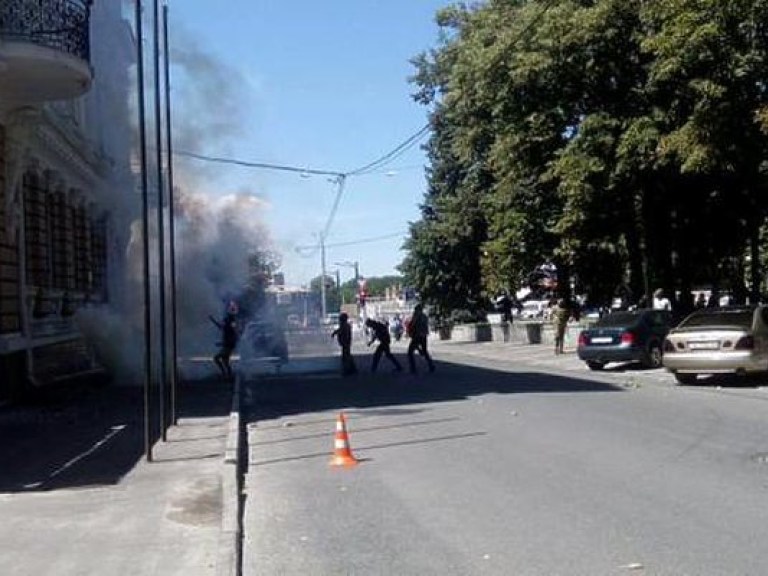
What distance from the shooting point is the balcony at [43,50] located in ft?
55.3

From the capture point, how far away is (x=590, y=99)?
2691 centimetres

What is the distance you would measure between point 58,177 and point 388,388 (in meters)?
8.79

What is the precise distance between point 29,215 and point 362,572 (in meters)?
16.9

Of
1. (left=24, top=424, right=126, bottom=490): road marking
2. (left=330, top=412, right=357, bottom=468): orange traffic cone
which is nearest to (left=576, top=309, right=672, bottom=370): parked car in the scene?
(left=24, top=424, right=126, bottom=490): road marking

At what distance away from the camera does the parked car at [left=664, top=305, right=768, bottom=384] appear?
19547 millimetres

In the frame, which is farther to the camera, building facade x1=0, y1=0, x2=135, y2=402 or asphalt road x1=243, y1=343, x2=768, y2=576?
building facade x1=0, y1=0, x2=135, y2=402

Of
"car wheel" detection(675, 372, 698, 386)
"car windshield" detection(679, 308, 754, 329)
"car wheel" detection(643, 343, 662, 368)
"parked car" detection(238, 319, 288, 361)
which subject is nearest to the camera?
"car windshield" detection(679, 308, 754, 329)

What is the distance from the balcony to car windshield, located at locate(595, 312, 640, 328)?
13757mm

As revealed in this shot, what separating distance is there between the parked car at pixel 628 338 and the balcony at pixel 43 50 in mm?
13576

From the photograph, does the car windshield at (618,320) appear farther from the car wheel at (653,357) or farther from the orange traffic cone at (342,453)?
the orange traffic cone at (342,453)

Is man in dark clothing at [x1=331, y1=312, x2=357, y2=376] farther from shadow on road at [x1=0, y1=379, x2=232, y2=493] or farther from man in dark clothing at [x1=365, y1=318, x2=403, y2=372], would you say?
shadow on road at [x1=0, y1=379, x2=232, y2=493]

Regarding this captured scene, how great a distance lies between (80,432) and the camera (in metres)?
14.8

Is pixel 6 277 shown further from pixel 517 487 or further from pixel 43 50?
pixel 517 487

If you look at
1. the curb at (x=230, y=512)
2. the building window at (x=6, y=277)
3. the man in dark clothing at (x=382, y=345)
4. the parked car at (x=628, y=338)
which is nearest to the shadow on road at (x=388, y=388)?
the man in dark clothing at (x=382, y=345)
